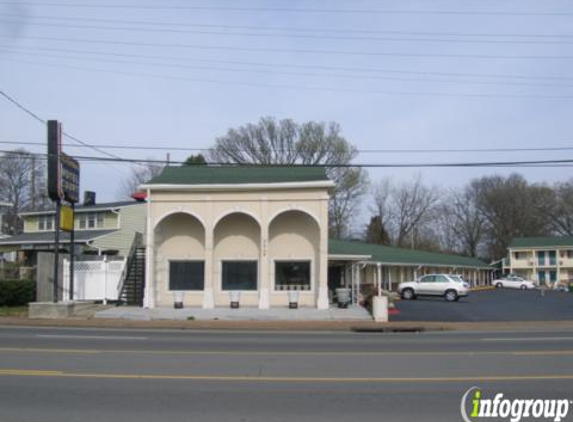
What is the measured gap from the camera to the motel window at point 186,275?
29.1m

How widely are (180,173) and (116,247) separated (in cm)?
1231

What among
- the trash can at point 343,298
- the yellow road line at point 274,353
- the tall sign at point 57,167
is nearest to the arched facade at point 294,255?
the trash can at point 343,298

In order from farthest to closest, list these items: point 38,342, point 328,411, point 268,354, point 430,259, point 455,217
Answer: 1. point 455,217
2. point 430,259
3. point 38,342
4. point 268,354
5. point 328,411

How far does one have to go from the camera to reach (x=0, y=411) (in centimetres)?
769

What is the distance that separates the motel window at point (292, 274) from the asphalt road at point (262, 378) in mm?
13119

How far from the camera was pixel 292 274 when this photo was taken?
29.0 meters

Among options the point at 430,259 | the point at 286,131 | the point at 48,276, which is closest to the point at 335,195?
the point at 286,131

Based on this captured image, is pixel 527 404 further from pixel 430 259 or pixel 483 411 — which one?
pixel 430 259

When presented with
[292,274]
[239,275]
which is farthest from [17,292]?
[292,274]

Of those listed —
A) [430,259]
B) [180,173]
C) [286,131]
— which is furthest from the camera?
[286,131]

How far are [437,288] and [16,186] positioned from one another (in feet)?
170

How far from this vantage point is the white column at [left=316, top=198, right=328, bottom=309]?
91.4ft

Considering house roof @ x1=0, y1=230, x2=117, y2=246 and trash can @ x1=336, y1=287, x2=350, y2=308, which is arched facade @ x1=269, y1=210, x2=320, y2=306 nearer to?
trash can @ x1=336, y1=287, x2=350, y2=308

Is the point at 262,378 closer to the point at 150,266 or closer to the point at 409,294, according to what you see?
the point at 150,266
